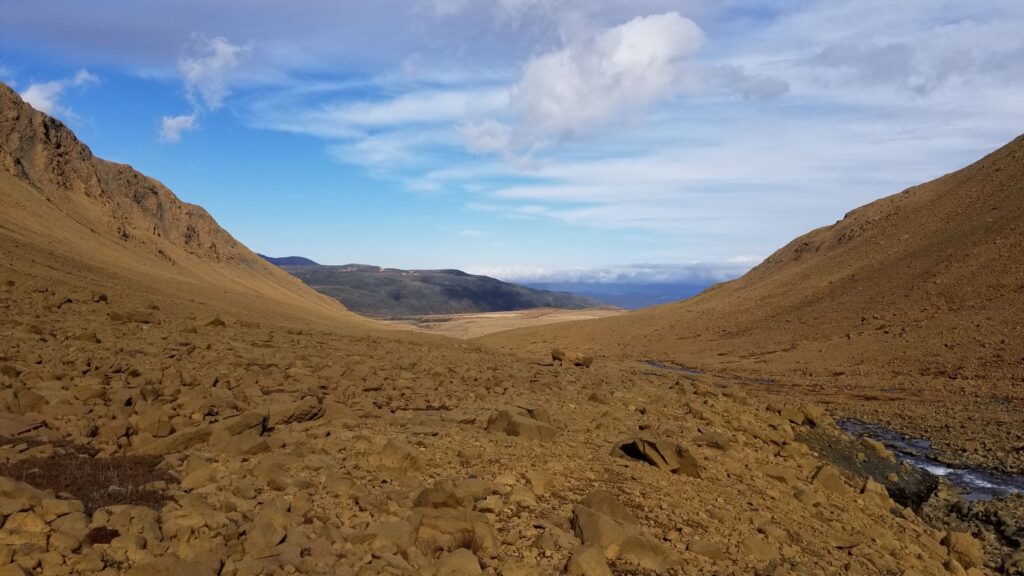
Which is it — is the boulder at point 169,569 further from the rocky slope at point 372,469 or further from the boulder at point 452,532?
the boulder at point 452,532

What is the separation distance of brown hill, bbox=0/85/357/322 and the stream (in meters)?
19.3

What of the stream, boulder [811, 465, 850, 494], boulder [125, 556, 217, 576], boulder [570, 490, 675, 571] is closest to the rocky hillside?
the stream

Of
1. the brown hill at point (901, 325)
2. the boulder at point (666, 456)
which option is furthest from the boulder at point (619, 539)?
the brown hill at point (901, 325)

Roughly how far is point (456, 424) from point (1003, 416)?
540 inches

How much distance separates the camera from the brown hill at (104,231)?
20.8m

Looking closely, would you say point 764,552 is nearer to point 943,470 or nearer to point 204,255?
point 943,470

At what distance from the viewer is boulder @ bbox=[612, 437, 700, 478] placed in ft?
29.6

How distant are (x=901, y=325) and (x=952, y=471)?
1642cm

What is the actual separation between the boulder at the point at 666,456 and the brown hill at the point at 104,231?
14.5m

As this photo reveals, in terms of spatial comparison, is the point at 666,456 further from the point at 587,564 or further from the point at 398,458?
the point at 587,564

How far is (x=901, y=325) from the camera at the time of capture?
1053 inches

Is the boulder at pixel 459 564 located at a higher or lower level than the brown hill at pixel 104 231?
lower

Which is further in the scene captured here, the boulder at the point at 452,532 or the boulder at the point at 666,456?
the boulder at the point at 666,456

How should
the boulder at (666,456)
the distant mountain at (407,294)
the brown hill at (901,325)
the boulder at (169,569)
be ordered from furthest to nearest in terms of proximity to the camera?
the distant mountain at (407,294) → the brown hill at (901,325) → the boulder at (666,456) → the boulder at (169,569)
